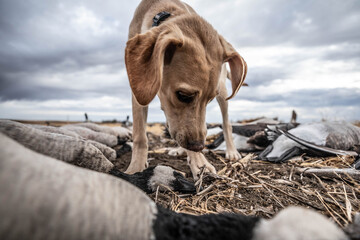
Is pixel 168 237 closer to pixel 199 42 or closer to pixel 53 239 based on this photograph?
pixel 53 239

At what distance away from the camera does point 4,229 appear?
55cm

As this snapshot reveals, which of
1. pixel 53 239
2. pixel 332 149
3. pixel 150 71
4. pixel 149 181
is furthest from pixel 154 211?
pixel 332 149

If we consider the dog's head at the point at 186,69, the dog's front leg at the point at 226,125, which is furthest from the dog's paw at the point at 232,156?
the dog's head at the point at 186,69

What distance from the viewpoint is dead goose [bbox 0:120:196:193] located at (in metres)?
1.01

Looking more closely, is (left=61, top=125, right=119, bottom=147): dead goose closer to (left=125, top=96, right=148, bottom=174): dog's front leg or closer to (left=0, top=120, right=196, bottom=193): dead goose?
(left=125, top=96, right=148, bottom=174): dog's front leg

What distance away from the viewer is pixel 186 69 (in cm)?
222

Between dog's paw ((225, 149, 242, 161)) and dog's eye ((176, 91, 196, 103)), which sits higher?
dog's eye ((176, 91, 196, 103))

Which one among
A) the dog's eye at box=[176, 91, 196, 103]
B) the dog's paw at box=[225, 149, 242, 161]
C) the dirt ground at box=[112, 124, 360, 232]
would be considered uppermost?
the dog's eye at box=[176, 91, 196, 103]

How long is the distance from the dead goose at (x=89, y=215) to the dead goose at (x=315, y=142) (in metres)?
2.76

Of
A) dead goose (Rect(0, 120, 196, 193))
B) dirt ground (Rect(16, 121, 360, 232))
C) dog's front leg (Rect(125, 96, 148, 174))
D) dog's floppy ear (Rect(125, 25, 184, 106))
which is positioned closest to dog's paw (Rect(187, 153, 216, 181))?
dirt ground (Rect(16, 121, 360, 232))

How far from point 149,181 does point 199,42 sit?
151cm

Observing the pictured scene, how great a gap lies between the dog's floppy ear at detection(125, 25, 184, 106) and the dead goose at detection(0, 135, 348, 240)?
1.07m

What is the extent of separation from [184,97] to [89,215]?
174 centimetres

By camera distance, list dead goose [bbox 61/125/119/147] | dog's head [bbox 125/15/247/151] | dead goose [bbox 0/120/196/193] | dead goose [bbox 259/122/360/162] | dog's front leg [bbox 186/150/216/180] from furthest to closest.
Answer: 1. dead goose [bbox 61/125/119/147]
2. dead goose [bbox 259/122/360/162]
3. dog's front leg [bbox 186/150/216/180]
4. dog's head [bbox 125/15/247/151]
5. dead goose [bbox 0/120/196/193]
